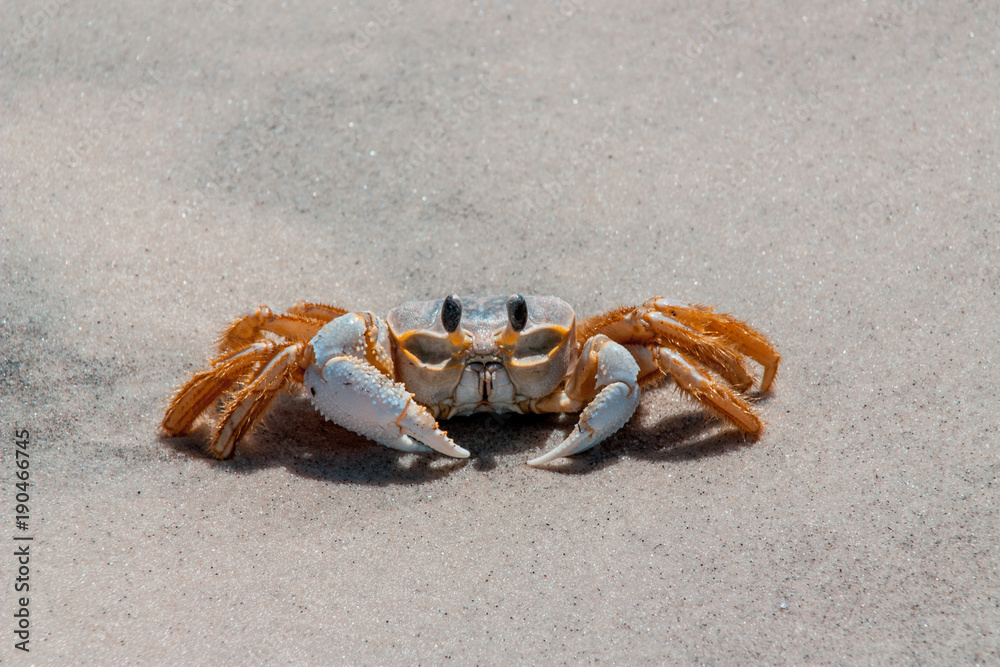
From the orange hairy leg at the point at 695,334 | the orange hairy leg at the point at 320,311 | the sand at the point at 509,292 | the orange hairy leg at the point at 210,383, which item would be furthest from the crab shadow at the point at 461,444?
the orange hairy leg at the point at 320,311

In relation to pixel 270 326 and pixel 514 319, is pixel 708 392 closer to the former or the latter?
pixel 514 319

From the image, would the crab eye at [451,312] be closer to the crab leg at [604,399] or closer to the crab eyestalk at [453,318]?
the crab eyestalk at [453,318]

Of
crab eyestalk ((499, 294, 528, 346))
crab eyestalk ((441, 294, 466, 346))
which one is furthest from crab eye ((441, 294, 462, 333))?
crab eyestalk ((499, 294, 528, 346))

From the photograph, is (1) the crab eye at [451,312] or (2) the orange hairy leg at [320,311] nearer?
(1) the crab eye at [451,312]

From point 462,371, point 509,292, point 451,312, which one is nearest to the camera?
point 451,312

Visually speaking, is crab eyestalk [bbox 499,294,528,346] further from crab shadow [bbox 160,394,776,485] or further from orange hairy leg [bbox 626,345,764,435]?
orange hairy leg [bbox 626,345,764,435]

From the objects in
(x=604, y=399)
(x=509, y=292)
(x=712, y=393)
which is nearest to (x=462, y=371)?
(x=604, y=399)

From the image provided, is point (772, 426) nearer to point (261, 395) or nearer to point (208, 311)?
point (261, 395)
